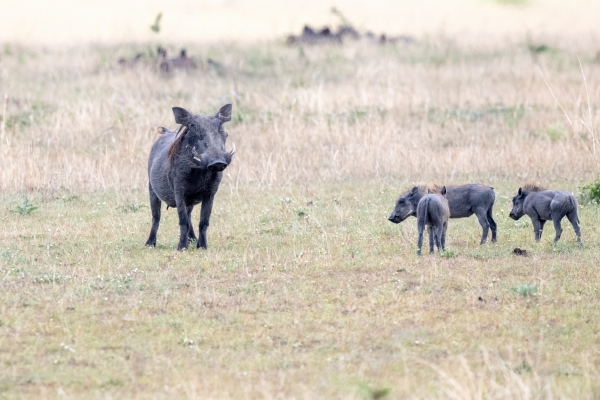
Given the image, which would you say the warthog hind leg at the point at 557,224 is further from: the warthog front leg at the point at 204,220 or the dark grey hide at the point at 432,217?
the warthog front leg at the point at 204,220

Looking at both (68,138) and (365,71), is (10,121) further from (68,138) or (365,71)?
(365,71)

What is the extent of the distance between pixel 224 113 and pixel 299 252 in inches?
65.9

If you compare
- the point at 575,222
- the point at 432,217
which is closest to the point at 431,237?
the point at 432,217

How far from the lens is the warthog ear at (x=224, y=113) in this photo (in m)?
9.42

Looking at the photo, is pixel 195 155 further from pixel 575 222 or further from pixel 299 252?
pixel 575 222

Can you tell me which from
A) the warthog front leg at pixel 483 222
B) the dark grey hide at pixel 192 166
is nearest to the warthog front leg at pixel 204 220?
the dark grey hide at pixel 192 166

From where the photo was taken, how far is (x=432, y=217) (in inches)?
341

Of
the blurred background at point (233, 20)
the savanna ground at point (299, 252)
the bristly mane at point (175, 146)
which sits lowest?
the savanna ground at point (299, 252)

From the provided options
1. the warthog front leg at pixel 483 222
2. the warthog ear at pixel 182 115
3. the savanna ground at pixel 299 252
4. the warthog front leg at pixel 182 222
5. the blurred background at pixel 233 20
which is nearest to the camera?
the savanna ground at pixel 299 252

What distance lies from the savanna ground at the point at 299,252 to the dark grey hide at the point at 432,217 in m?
0.26

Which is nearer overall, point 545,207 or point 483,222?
point 545,207

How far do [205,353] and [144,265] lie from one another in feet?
9.07

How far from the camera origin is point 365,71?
71.2ft

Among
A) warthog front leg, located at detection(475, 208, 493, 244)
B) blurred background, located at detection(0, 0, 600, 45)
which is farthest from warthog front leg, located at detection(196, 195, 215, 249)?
blurred background, located at detection(0, 0, 600, 45)
